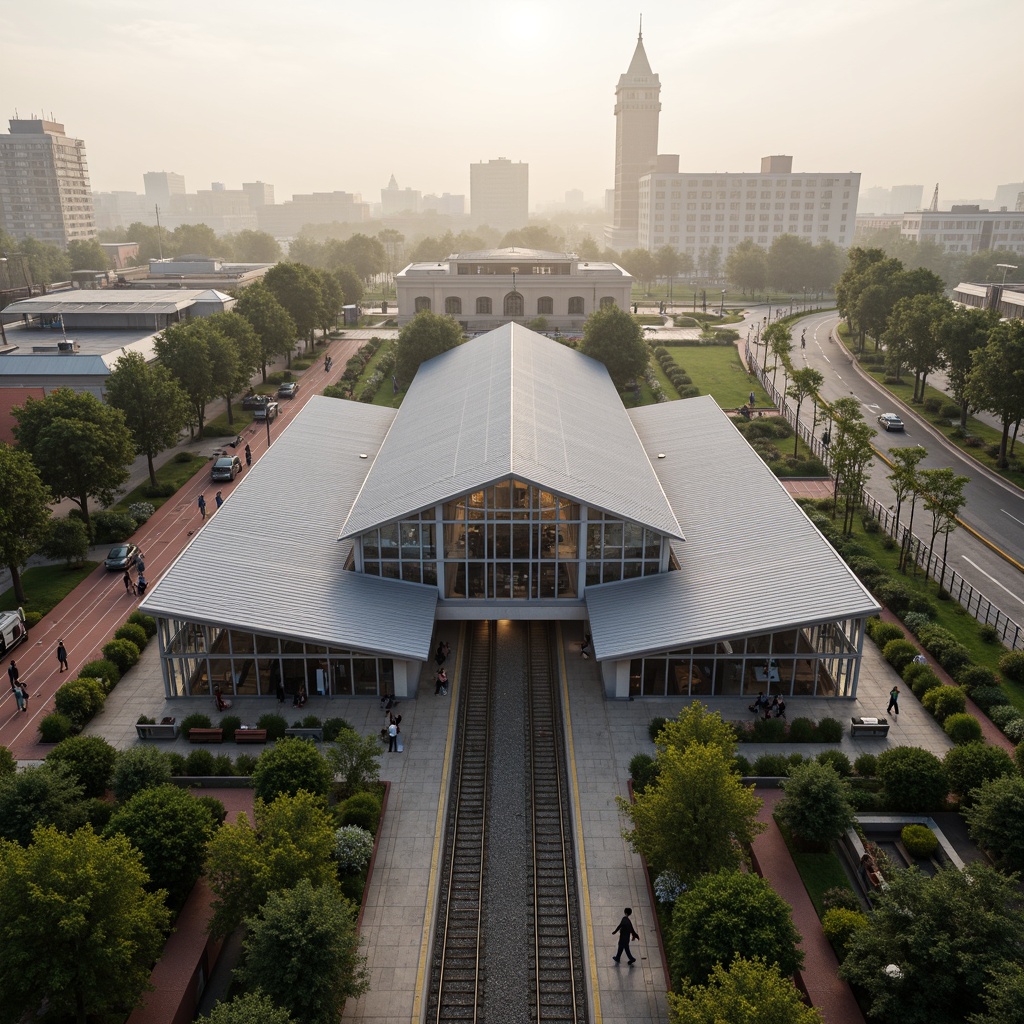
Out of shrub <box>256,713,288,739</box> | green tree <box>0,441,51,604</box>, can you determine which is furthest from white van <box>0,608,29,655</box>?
shrub <box>256,713,288,739</box>

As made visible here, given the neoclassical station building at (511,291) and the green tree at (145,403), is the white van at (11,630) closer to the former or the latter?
the green tree at (145,403)

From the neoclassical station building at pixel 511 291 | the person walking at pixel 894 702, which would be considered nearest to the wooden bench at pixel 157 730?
the person walking at pixel 894 702

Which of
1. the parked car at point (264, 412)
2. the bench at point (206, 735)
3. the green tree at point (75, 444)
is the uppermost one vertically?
the green tree at point (75, 444)

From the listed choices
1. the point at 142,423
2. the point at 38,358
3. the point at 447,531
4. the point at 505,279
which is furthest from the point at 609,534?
the point at 505,279

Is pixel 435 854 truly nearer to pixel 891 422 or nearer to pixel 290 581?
pixel 290 581

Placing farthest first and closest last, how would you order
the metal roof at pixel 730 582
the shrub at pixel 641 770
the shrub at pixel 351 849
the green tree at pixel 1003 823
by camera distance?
the metal roof at pixel 730 582, the shrub at pixel 641 770, the shrub at pixel 351 849, the green tree at pixel 1003 823

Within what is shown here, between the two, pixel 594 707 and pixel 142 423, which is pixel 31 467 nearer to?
pixel 142 423
